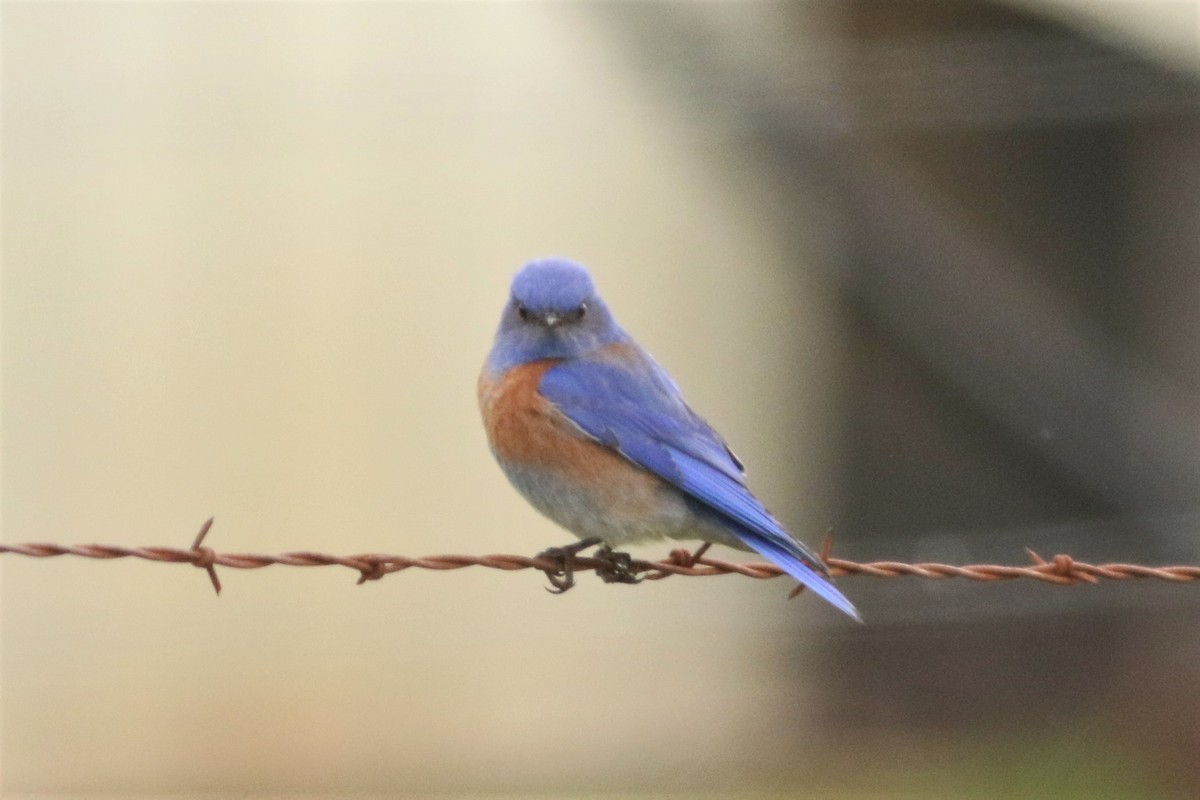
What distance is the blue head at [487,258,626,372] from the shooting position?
4.35 meters

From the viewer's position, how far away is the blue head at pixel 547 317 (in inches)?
171

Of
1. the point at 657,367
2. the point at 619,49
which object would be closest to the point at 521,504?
the point at 619,49

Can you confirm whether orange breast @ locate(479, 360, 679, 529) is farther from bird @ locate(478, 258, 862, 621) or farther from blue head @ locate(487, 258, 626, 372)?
blue head @ locate(487, 258, 626, 372)

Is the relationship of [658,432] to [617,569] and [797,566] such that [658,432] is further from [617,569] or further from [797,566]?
[797,566]

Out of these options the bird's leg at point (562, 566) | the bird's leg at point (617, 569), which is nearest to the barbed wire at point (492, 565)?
the bird's leg at point (562, 566)

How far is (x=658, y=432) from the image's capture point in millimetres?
4207

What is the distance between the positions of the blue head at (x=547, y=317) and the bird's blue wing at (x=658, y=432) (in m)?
0.08

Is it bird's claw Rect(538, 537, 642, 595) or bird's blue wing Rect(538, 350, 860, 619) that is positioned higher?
bird's blue wing Rect(538, 350, 860, 619)

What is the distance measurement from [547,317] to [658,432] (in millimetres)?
429

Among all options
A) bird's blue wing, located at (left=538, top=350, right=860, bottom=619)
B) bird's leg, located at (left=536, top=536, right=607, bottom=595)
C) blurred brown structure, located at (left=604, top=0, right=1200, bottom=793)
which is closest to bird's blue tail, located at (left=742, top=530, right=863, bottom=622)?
bird's blue wing, located at (left=538, top=350, right=860, bottom=619)

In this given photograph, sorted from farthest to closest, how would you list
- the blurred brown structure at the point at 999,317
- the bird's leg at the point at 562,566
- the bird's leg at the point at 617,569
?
the blurred brown structure at the point at 999,317, the bird's leg at the point at 617,569, the bird's leg at the point at 562,566

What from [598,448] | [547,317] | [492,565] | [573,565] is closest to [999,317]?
[547,317]

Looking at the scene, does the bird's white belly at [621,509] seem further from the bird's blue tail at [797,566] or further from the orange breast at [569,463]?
the bird's blue tail at [797,566]

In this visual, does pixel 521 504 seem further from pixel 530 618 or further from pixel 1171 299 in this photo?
pixel 1171 299
